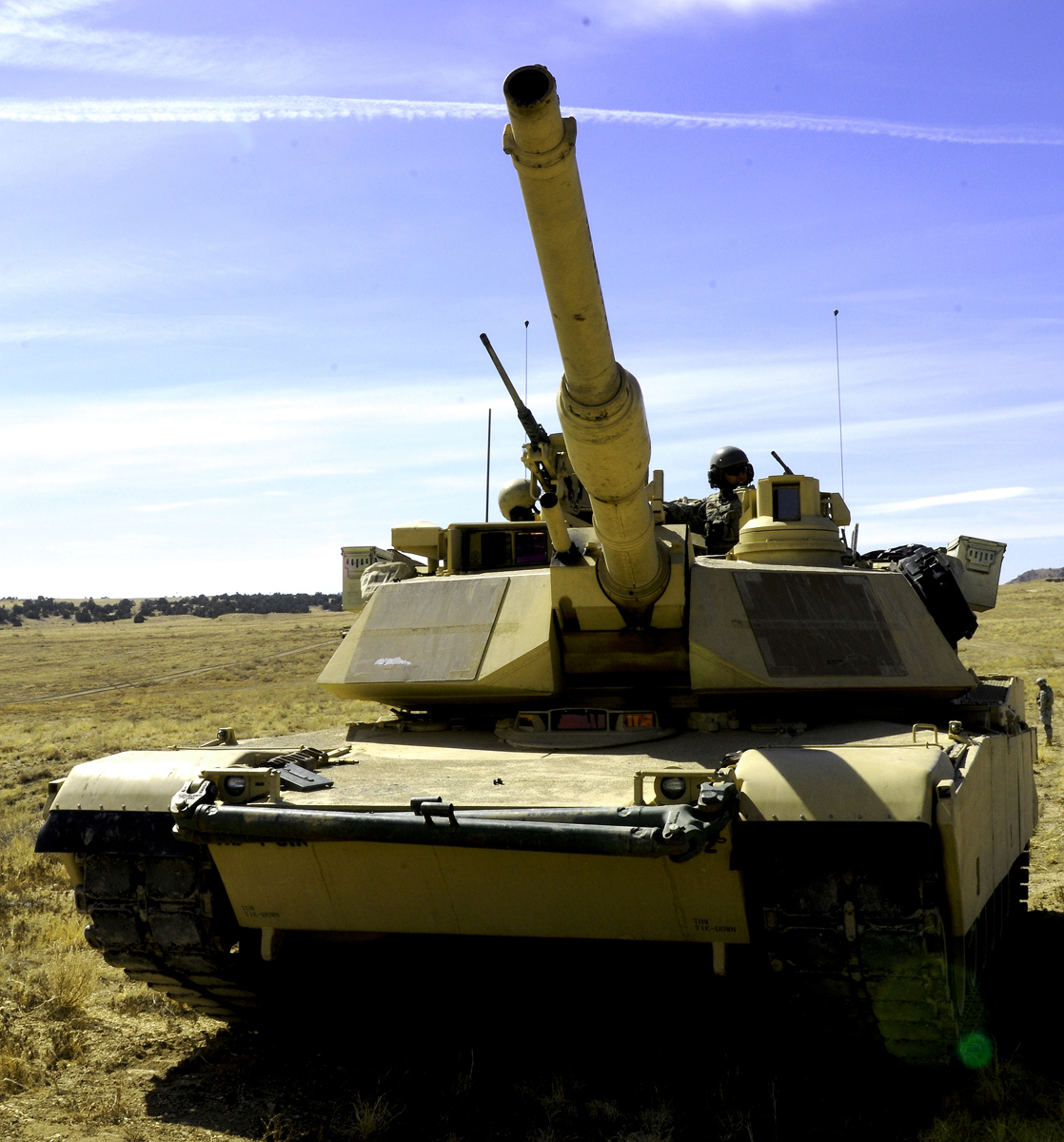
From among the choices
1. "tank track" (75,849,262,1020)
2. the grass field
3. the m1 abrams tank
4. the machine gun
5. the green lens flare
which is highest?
the machine gun

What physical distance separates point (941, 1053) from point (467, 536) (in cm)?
474

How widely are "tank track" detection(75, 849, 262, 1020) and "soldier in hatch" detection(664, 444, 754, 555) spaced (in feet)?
15.6

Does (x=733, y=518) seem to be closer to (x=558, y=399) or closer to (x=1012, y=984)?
(x=1012, y=984)

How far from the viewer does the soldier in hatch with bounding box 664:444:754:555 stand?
9.65 meters

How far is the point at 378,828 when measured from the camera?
5.20m

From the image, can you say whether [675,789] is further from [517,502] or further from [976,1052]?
[517,502]

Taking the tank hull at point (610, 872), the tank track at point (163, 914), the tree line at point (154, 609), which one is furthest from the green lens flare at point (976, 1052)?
the tree line at point (154, 609)

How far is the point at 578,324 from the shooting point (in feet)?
15.2

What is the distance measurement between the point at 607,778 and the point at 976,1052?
229 centimetres

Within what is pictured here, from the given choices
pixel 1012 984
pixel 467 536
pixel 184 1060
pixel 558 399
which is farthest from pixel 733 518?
pixel 184 1060

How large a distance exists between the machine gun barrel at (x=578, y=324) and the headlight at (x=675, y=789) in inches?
50.6

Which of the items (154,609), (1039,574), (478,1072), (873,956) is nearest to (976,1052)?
(873,956)

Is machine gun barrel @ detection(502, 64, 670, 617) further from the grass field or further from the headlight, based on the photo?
the grass field

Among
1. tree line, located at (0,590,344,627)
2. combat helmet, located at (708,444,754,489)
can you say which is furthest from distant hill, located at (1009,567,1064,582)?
combat helmet, located at (708,444,754,489)
